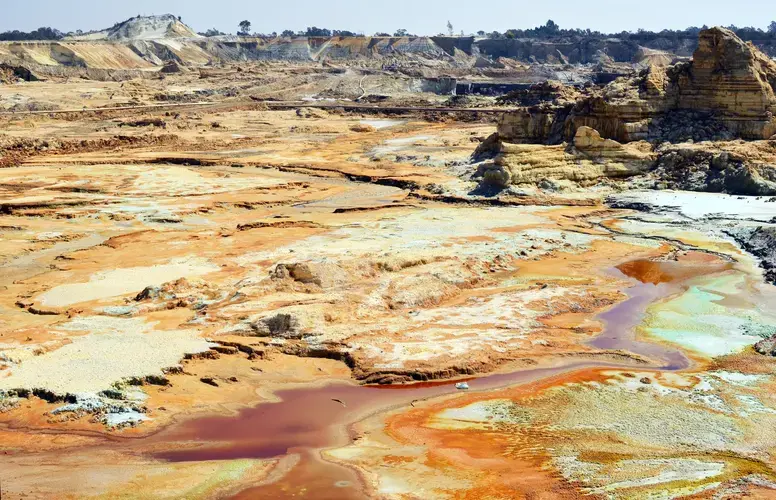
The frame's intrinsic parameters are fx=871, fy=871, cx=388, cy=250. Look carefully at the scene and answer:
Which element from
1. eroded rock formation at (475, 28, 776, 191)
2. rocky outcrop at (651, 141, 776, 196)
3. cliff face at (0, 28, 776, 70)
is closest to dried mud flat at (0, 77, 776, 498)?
rocky outcrop at (651, 141, 776, 196)

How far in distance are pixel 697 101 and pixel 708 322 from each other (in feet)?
74.1

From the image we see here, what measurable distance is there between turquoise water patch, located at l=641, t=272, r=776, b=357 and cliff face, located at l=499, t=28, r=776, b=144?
17.1 metres

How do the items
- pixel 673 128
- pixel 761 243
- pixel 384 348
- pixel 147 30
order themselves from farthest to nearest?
pixel 147 30 → pixel 673 128 → pixel 761 243 → pixel 384 348

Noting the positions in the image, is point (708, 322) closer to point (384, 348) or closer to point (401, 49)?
point (384, 348)

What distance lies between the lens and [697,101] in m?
41.2

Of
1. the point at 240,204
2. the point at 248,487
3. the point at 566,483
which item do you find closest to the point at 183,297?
the point at 248,487

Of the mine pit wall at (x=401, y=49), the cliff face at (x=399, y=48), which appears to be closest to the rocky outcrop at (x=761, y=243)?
the cliff face at (x=399, y=48)

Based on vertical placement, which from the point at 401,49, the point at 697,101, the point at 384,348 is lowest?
the point at 384,348

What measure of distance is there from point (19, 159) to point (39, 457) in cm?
3844

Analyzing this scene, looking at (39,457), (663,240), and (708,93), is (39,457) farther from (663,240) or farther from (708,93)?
(708,93)

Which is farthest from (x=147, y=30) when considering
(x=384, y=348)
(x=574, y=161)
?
(x=384, y=348)

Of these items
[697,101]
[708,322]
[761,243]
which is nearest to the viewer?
[708,322]

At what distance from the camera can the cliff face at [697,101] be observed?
39.7 meters

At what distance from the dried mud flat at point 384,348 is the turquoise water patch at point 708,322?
0.33 feet
